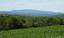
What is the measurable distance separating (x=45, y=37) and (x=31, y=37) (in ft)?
3.32

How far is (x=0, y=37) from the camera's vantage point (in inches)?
597

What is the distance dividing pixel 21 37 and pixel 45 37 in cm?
174

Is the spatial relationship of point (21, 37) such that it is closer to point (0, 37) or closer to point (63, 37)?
point (0, 37)

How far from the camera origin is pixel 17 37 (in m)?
14.6

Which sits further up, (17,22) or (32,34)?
(32,34)

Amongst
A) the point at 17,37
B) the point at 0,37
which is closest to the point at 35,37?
the point at 17,37

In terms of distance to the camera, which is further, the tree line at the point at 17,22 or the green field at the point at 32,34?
the tree line at the point at 17,22

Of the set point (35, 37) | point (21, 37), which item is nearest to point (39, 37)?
point (35, 37)

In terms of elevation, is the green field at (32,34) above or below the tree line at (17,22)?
above

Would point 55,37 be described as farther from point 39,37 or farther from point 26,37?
point 26,37

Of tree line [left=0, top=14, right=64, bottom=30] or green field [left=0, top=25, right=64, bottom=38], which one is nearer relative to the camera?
green field [left=0, top=25, right=64, bottom=38]

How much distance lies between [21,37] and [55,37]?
248 cm

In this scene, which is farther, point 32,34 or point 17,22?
point 17,22

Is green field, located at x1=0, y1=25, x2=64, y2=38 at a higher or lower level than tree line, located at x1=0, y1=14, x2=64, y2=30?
higher
